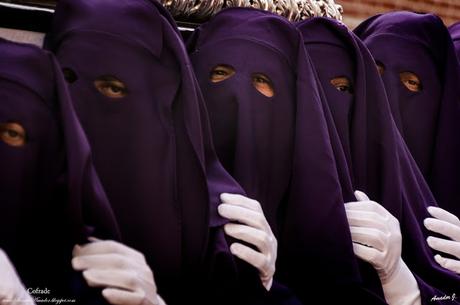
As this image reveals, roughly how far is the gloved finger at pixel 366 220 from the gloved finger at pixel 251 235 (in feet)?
1.04

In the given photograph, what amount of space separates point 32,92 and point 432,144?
4.32 feet

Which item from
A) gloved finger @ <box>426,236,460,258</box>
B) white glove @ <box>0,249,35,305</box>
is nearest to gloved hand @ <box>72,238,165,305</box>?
white glove @ <box>0,249,35,305</box>

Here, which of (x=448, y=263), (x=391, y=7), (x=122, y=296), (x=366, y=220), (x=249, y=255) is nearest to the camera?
(x=122, y=296)

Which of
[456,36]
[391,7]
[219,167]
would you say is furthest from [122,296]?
[391,7]

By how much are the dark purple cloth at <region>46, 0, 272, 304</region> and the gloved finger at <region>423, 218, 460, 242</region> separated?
0.62 meters

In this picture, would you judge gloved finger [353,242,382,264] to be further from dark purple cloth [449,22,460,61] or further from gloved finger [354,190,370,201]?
dark purple cloth [449,22,460,61]

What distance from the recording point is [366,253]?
175cm

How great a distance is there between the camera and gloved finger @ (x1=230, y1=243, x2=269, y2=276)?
61.6 inches

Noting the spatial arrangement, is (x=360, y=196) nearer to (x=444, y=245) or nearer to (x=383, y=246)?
(x=383, y=246)

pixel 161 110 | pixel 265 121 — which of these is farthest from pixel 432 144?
pixel 161 110

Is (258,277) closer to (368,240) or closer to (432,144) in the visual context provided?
(368,240)

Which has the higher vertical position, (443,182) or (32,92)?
(32,92)

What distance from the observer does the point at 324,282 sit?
1722mm

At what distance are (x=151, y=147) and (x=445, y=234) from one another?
3.06ft
